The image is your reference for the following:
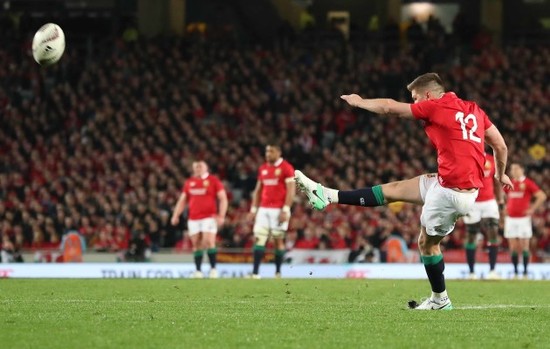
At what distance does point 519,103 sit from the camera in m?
30.2

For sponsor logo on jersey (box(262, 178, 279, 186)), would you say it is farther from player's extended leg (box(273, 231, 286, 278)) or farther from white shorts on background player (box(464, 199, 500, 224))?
white shorts on background player (box(464, 199, 500, 224))

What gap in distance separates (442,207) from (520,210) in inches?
453

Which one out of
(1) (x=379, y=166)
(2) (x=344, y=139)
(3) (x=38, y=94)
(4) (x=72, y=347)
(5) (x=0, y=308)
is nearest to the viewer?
(4) (x=72, y=347)

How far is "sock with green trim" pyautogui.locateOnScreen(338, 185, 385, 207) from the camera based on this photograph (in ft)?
36.5

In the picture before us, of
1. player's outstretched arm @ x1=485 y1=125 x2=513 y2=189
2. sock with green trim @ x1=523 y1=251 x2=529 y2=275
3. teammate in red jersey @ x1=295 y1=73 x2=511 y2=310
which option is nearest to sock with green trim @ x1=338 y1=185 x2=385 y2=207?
teammate in red jersey @ x1=295 y1=73 x2=511 y2=310

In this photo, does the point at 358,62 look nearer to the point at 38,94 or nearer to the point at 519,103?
the point at 519,103

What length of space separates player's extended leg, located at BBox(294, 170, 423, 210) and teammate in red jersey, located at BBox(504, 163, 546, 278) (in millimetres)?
10787

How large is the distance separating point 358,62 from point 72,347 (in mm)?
26692

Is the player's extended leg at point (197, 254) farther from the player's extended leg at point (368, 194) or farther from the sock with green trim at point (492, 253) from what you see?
the player's extended leg at point (368, 194)

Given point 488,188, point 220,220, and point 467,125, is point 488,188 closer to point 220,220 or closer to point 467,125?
point 220,220

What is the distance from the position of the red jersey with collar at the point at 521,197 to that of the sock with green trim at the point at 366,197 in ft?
36.5

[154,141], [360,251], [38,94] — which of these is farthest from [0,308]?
[38,94]

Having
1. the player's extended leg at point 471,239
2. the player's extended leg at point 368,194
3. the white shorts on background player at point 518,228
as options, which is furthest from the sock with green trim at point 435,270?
the white shorts on background player at point 518,228

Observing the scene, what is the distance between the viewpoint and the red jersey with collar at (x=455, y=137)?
34.7 ft
